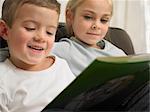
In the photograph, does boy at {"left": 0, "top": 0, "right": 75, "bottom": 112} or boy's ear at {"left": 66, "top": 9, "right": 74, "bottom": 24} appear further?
boy's ear at {"left": 66, "top": 9, "right": 74, "bottom": 24}

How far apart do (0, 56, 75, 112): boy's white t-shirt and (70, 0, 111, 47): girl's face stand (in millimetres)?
302

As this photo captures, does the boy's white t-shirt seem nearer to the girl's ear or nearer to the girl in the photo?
the girl's ear

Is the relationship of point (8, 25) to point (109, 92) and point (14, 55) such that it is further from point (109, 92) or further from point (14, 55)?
point (109, 92)

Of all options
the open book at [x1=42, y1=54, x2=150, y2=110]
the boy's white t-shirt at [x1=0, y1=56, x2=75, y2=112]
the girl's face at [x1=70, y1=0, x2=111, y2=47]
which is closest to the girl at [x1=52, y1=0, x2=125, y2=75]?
the girl's face at [x1=70, y1=0, x2=111, y2=47]

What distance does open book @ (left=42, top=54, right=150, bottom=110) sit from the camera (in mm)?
584

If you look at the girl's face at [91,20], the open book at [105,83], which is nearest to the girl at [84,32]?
the girl's face at [91,20]

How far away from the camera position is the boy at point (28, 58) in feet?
2.98

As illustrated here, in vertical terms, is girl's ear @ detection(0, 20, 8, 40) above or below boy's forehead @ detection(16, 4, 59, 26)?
below

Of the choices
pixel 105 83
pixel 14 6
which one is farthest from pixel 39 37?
pixel 105 83

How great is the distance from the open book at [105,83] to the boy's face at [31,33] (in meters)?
0.32

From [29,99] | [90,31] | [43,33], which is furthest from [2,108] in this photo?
[90,31]

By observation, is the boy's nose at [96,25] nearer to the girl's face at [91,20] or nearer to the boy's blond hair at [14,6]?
the girl's face at [91,20]

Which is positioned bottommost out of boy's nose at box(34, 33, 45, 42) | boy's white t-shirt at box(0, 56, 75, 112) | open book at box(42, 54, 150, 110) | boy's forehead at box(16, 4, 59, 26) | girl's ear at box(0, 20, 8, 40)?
boy's white t-shirt at box(0, 56, 75, 112)

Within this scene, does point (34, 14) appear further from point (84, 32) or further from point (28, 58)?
point (84, 32)
